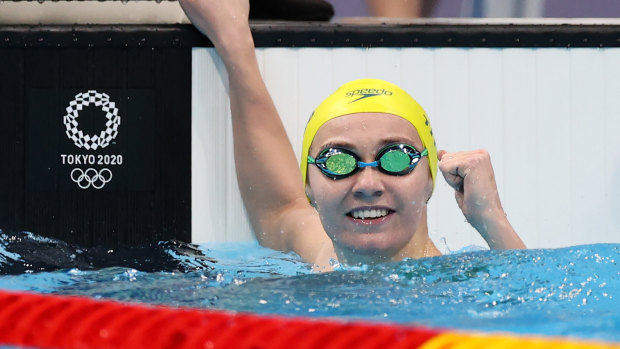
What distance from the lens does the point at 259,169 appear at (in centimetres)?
340

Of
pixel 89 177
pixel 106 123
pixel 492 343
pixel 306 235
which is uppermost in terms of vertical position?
pixel 106 123

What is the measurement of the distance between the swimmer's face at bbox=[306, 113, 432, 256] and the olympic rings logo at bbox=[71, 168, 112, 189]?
143 cm

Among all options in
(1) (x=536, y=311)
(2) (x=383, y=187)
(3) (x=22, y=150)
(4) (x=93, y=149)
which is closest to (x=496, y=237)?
(2) (x=383, y=187)

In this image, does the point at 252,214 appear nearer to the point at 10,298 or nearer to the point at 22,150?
the point at 22,150

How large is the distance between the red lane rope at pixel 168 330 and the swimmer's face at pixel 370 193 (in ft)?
3.16

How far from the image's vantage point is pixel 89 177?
3566 mm

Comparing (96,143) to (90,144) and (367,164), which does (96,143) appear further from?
(367,164)

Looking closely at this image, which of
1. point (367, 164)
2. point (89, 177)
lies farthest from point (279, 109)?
point (367, 164)

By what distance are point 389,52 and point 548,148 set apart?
81cm

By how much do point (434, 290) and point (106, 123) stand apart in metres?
1.97

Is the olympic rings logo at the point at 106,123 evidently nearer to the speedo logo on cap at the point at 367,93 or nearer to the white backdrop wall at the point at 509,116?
the white backdrop wall at the point at 509,116

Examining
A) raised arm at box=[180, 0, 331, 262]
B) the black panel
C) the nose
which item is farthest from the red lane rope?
the black panel

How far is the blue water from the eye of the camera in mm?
1816

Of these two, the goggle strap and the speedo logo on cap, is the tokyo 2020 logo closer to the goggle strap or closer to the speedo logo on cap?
the speedo logo on cap
